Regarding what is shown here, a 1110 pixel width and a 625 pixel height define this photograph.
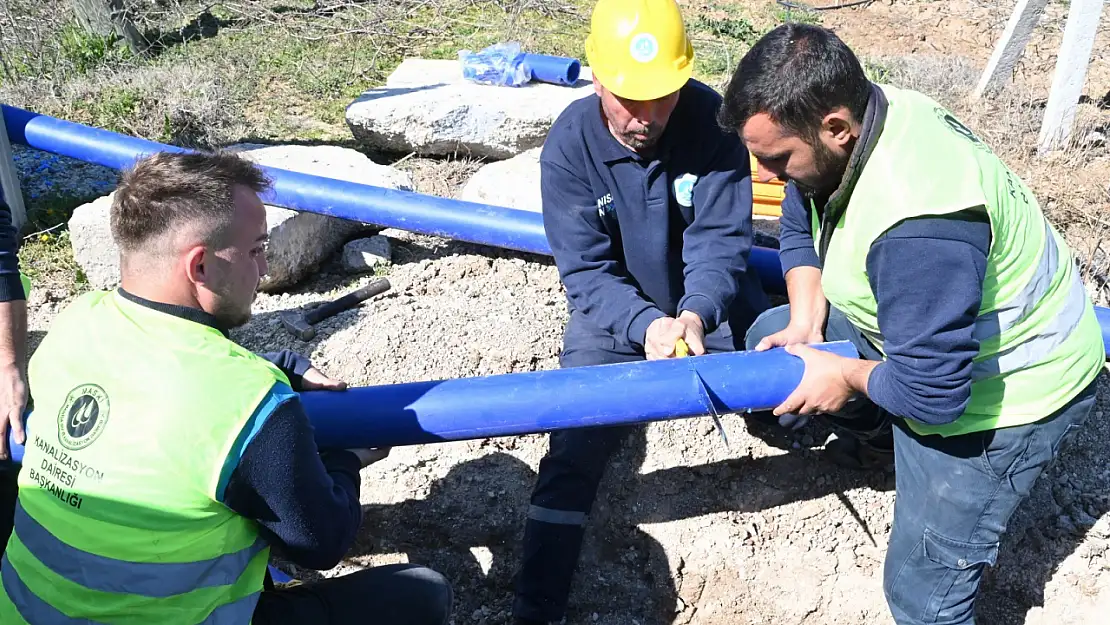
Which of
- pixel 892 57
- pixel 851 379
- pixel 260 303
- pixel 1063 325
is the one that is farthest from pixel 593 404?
pixel 892 57

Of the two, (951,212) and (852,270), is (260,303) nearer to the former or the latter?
(852,270)

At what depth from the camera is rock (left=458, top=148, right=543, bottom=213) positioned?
4445 millimetres

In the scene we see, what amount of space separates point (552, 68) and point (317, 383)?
3.48 metres

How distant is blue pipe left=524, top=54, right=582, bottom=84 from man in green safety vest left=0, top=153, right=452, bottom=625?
144 inches

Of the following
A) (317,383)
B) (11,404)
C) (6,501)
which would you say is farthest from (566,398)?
(6,501)

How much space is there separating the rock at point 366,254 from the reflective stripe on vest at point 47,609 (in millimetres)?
2464

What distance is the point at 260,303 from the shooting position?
4.13 metres

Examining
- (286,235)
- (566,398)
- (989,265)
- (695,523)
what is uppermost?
(989,265)

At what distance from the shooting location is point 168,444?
1.64 meters

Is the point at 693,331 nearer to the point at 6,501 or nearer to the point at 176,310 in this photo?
the point at 176,310

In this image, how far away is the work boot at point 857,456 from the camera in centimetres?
317

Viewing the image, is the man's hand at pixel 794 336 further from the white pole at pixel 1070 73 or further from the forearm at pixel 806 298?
the white pole at pixel 1070 73

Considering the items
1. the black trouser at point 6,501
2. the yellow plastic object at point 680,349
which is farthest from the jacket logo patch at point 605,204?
the black trouser at point 6,501

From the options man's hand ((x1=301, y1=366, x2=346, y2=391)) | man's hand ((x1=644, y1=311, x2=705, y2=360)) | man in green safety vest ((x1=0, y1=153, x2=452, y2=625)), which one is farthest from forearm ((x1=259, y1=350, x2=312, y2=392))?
man's hand ((x1=644, y1=311, x2=705, y2=360))
